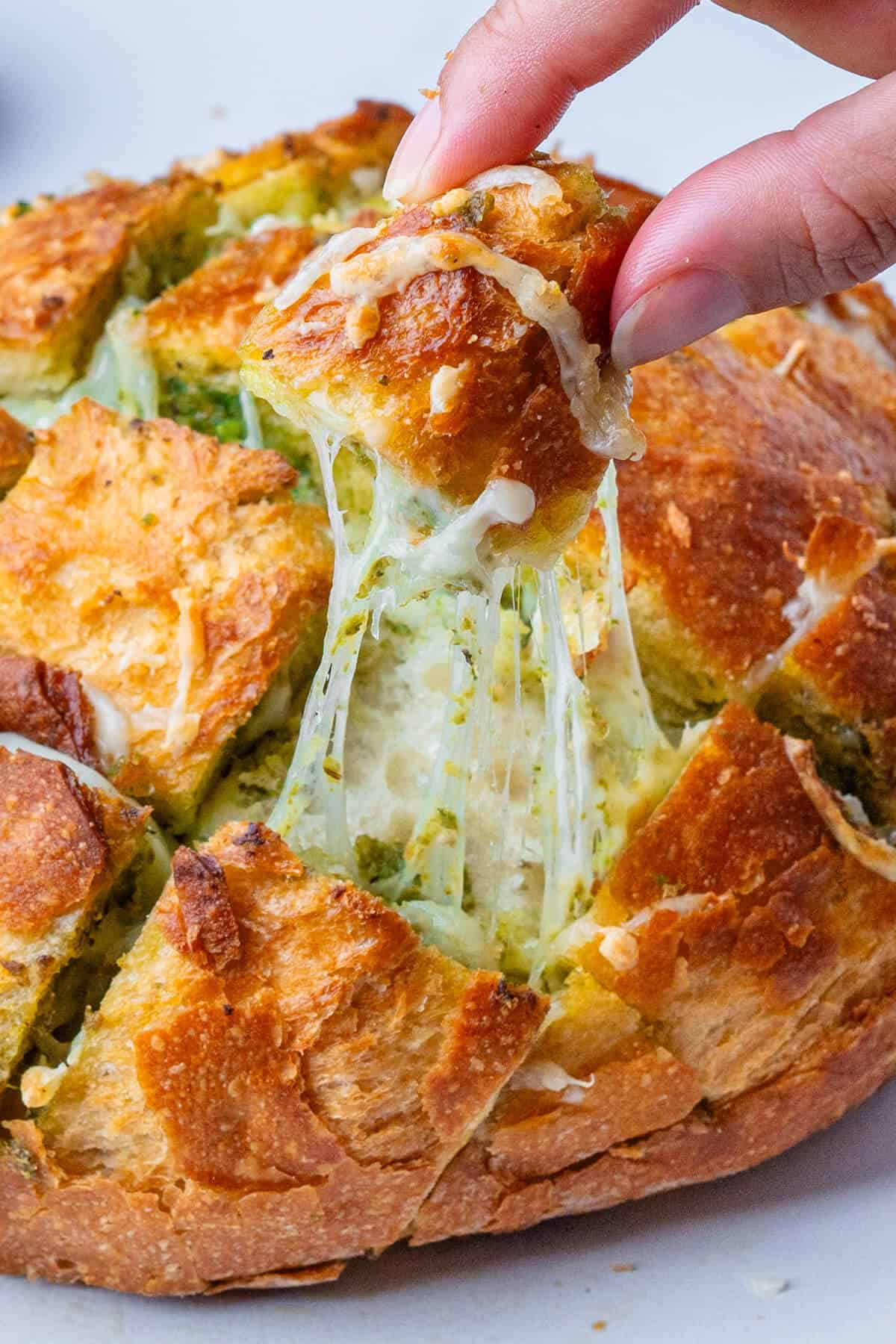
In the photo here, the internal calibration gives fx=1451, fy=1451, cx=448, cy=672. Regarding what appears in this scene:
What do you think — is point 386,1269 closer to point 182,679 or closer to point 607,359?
point 182,679

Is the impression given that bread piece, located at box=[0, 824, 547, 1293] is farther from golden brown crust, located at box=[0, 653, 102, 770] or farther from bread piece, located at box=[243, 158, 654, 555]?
bread piece, located at box=[243, 158, 654, 555]

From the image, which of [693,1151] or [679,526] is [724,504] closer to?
[679,526]

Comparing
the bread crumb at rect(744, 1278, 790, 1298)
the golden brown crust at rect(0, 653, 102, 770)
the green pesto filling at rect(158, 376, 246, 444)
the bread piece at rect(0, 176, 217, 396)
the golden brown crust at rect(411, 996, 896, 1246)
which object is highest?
the bread piece at rect(0, 176, 217, 396)

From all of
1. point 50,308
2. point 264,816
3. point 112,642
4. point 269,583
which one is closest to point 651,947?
point 264,816

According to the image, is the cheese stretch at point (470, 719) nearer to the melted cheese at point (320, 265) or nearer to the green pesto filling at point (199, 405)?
the melted cheese at point (320, 265)

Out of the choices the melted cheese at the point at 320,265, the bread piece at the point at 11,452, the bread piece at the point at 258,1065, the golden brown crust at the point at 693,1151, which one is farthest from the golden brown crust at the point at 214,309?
the golden brown crust at the point at 693,1151

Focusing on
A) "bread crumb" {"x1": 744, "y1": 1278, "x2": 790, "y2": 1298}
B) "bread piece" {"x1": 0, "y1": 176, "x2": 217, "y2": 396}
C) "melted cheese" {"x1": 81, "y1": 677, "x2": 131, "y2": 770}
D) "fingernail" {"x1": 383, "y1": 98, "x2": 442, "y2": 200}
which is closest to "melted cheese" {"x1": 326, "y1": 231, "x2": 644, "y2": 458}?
"fingernail" {"x1": 383, "y1": 98, "x2": 442, "y2": 200}
